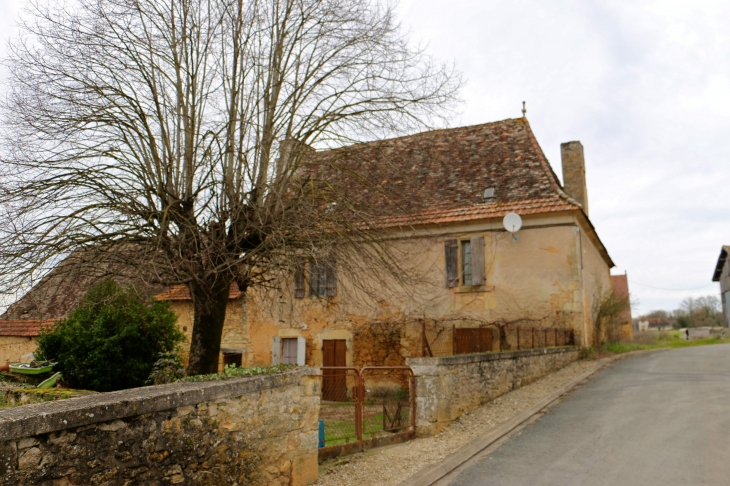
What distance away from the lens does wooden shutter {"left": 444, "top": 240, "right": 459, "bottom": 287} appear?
55.8ft

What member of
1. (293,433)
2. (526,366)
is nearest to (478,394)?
(526,366)

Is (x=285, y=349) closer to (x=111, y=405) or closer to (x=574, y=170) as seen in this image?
(x=574, y=170)

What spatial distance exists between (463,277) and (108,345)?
32.4ft

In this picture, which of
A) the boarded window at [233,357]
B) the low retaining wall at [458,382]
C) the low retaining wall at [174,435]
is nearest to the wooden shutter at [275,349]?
the boarded window at [233,357]

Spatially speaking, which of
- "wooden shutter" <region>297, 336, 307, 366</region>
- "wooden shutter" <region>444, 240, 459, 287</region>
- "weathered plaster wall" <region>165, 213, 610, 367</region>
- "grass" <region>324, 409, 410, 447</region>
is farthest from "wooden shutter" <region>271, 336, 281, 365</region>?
"grass" <region>324, 409, 410, 447</region>

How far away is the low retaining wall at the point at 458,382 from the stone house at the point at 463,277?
364 cm

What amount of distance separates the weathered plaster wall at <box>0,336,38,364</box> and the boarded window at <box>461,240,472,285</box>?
1411 centimetres

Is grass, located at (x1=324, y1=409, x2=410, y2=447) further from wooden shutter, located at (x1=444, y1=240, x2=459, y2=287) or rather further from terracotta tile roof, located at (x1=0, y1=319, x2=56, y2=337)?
terracotta tile roof, located at (x1=0, y1=319, x2=56, y2=337)

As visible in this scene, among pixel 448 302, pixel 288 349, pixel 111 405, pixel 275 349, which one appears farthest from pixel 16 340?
pixel 111 405

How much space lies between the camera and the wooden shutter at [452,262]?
55.8ft

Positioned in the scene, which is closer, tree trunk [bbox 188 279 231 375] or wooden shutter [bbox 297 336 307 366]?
tree trunk [bbox 188 279 231 375]

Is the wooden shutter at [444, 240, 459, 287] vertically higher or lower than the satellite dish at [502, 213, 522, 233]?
lower

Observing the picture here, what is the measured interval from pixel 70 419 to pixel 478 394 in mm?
7627

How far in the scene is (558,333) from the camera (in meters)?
15.5
